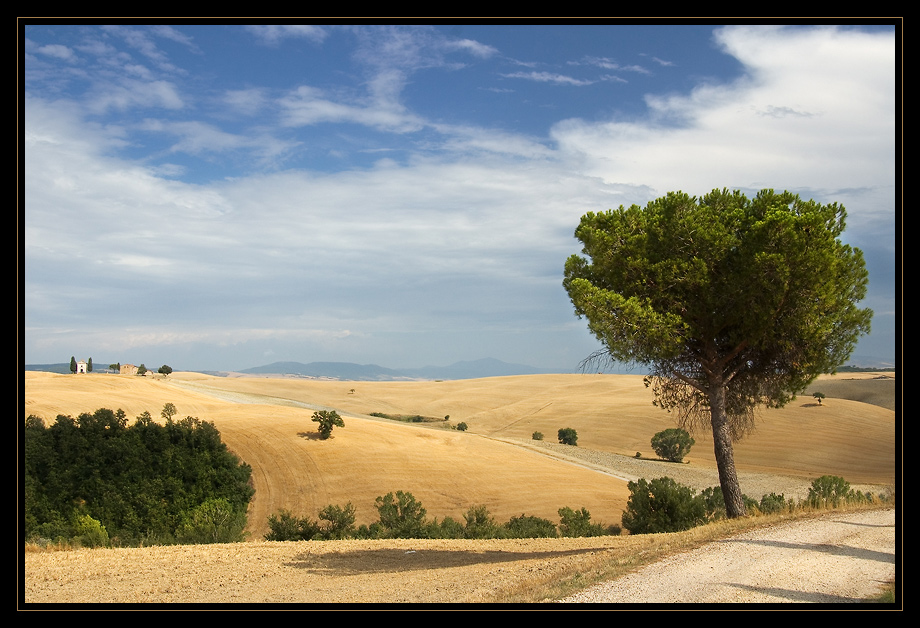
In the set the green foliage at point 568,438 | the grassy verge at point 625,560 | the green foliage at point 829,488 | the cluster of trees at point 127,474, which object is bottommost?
the green foliage at point 568,438

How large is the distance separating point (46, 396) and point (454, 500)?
47.7 metres

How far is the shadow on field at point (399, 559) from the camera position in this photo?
461 inches

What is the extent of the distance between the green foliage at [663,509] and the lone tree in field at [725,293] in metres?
2.89

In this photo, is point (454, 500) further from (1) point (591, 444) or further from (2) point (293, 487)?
(1) point (591, 444)

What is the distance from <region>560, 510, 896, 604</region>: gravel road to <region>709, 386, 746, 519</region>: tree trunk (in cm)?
243

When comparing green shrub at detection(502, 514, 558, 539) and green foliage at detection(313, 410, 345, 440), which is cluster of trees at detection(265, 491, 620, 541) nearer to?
green shrub at detection(502, 514, 558, 539)

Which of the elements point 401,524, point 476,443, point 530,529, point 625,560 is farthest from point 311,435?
point 625,560

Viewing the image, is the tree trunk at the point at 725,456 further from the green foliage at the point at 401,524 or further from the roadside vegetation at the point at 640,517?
the green foliage at the point at 401,524

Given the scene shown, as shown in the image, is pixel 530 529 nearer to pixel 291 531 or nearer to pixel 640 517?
pixel 640 517

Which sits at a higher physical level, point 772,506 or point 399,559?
point 772,506

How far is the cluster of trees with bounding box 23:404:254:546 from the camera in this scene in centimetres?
2986

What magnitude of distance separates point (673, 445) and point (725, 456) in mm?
43998

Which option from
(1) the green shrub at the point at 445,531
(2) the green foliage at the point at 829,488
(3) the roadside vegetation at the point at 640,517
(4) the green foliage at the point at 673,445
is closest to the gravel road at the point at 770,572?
(3) the roadside vegetation at the point at 640,517

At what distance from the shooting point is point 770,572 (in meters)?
8.73
